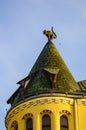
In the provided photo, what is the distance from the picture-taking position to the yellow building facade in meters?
42.6

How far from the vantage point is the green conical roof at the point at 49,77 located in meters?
44.3

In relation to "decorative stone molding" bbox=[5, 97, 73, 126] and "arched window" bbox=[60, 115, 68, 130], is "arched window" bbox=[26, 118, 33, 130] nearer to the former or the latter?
"decorative stone molding" bbox=[5, 97, 73, 126]

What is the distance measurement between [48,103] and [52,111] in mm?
789

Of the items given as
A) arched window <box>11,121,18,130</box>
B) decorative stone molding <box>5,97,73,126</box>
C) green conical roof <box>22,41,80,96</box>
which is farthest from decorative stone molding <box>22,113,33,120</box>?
green conical roof <box>22,41,80,96</box>

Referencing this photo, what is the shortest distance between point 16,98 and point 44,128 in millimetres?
4732

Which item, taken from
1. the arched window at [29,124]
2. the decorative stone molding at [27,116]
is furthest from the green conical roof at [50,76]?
the arched window at [29,124]

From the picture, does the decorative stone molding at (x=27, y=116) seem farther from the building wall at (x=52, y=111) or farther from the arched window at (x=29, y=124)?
the arched window at (x=29, y=124)

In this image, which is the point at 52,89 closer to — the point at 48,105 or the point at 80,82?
the point at 48,105

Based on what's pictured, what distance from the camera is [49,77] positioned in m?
45.5

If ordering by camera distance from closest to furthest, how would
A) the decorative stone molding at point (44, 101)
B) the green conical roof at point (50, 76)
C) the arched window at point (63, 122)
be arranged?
the arched window at point (63, 122)
the decorative stone molding at point (44, 101)
the green conical roof at point (50, 76)

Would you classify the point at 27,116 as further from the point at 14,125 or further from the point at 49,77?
the point at 49,77

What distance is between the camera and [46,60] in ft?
157

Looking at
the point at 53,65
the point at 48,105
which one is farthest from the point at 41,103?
the point at 53,65

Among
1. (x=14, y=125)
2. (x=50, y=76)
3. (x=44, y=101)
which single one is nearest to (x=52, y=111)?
(x=44, y=101)
